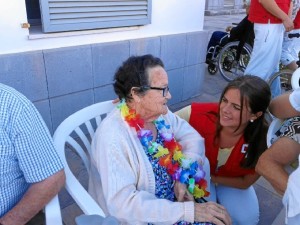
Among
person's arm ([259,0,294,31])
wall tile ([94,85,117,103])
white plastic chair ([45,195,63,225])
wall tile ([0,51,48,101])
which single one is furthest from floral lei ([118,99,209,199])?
person's arm ([259,0,294,31])

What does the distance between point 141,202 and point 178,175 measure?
339mm

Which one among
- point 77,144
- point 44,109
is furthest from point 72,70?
point 77,144

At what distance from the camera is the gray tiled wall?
2.62m

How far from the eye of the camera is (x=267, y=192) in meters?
2.60

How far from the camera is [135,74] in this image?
1506 millimetres

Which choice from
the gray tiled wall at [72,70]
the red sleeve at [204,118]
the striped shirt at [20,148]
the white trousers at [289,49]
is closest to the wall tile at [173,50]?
the gray tiled wall at [72,70]

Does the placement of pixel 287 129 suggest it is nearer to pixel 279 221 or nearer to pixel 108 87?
pixel 279 221

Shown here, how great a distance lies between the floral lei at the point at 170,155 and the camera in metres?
1.53

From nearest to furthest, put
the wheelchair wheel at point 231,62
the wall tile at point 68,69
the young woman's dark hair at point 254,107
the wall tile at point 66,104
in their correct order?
the young woman's dark hair at point 254,107 → the wall tile at point 68,69 → the wall tile at point 66,104 → the wheelchair wheel at point 231,62

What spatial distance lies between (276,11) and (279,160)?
221 centimetres

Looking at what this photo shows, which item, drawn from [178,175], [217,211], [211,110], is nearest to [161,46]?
[211,110]

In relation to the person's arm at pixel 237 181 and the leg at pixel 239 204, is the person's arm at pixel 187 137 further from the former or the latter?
the leg at pixel 239 204

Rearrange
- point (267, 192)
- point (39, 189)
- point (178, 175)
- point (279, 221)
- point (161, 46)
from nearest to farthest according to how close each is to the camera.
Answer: point (39, 189) → point (178, 175) → point (279, 221) → point (267, 192) → point (161, 46)

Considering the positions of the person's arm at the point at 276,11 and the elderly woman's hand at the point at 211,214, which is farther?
the person's arm at the point at 276,11
